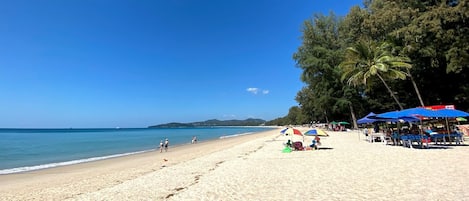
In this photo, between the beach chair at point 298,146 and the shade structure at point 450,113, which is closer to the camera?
the shade structure at point 450,113

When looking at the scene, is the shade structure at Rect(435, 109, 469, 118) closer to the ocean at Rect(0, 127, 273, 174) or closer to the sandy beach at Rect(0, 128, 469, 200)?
the sandy beach at Rect(0, 128, 469, 200)

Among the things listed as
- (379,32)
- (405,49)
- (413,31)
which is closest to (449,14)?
(413,31)

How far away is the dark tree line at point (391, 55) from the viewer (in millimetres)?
21766

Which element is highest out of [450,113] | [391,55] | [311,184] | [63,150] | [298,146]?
[391,55]

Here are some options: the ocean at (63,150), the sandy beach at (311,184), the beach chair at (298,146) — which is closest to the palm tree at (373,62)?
the beach chair at (298,146)

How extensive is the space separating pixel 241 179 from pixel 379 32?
81.5 feet

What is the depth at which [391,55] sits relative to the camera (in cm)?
2394

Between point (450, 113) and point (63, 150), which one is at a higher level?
point (450, 113)

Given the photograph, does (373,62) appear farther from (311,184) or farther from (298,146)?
(311,184)

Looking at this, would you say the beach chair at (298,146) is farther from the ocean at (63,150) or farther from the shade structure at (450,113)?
the ocean at (63,150)

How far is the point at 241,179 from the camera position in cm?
816

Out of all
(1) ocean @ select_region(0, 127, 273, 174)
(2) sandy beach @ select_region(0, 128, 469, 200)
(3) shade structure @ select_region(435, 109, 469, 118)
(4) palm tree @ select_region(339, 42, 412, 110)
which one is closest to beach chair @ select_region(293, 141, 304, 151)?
(2) sandy beach @ select_region(0, 128, 469, 200)

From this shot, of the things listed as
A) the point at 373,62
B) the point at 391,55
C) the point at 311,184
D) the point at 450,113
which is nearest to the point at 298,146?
the point at 450,113

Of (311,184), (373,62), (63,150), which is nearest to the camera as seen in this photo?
(311,184)
